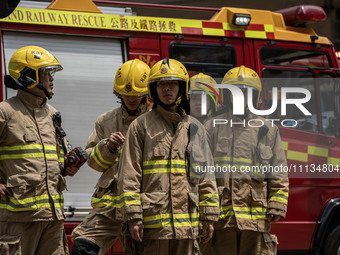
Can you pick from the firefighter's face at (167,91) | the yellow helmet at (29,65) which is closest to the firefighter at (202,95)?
the firefighter's face at (167,91)

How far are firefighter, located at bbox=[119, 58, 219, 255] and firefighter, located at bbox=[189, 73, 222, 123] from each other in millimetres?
1452

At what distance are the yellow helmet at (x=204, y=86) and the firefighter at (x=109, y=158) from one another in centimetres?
95

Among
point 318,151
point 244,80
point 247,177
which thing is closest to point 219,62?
point 318,151

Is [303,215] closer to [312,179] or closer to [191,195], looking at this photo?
[312,179]

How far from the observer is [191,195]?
15.5ft

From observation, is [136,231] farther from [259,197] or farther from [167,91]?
[259,197]

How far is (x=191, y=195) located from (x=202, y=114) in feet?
5.94

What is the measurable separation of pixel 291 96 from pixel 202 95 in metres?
1.67

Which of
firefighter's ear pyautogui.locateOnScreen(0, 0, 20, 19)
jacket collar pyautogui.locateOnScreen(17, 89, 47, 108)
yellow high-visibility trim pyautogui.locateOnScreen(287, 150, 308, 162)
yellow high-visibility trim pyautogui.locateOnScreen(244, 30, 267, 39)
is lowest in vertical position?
yellow high-visibility trim pyautogui.locateOnScreen(287, 150, 308, 162)

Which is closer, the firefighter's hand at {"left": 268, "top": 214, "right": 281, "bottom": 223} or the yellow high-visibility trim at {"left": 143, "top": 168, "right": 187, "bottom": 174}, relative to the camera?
the yellow high-visibility trim at {"left": 143, "top": 168, "right": 187, "bottom": 174}

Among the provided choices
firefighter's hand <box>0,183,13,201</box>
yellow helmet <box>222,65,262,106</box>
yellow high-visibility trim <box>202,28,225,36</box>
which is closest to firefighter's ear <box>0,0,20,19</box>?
firefighter's hand <box>0,183,13,201</box>

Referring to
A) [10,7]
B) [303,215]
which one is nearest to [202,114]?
[303,215]

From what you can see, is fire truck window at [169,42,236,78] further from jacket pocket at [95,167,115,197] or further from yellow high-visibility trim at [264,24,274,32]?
Result: jacket pocket at [95,167,115,197]

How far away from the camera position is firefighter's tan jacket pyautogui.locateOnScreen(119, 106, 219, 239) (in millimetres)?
4625
